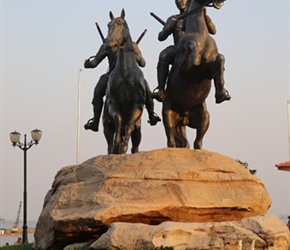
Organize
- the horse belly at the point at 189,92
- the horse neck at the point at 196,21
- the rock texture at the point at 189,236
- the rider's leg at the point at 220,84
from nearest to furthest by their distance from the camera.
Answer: the rock texture at the point at 189,236, the rider's leg at the point at 220,84, the horse neck at the point at 196,21, the horse belly at the point at 189,92

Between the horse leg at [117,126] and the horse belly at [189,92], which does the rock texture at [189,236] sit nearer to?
the horse belly at [189,92]

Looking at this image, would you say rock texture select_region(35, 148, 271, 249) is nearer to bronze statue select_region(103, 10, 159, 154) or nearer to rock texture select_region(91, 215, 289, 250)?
rock texture select_region(91, 215, 289, 250)

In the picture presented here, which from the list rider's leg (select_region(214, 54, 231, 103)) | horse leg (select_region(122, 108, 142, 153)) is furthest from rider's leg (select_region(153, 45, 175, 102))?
rider's leg (select_region(214, 54, 231, 103))

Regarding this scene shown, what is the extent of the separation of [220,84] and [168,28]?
265cm

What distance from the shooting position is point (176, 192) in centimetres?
1015

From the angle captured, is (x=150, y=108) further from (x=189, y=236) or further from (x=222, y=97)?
(x=189, y=236)

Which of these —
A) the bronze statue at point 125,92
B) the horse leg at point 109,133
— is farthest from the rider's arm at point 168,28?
the horse leg at point 109,133

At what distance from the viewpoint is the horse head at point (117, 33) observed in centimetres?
1168

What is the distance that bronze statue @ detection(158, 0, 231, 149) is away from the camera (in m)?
11.4

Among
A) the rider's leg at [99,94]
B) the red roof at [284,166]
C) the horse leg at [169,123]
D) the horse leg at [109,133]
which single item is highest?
the rider's leg at [99,94]

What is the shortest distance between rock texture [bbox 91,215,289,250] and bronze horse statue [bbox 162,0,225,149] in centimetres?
306

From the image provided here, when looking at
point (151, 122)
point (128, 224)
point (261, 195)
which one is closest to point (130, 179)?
point (128, 224)

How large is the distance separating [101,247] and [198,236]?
4.60ft

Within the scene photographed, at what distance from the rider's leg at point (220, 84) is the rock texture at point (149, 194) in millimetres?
1130
